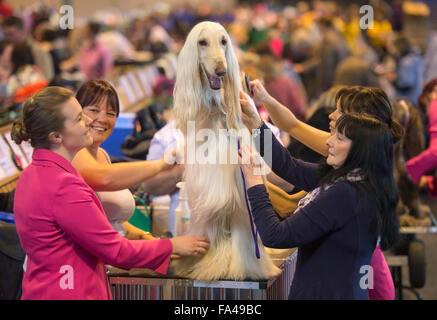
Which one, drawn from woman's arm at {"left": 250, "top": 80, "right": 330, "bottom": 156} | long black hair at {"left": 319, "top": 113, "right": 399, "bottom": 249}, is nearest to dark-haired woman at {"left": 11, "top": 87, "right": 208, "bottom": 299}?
long black hair at {"left": 319, "top": 113, "right": 399, "bottom": 249}

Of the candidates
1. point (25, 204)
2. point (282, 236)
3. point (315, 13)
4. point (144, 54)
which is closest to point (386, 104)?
point (282, 236)

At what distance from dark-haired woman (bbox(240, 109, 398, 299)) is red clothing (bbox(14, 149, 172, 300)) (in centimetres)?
55

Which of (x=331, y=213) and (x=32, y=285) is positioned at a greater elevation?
(x=331, y=213)

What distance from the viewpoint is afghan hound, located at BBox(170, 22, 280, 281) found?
8.86 ft

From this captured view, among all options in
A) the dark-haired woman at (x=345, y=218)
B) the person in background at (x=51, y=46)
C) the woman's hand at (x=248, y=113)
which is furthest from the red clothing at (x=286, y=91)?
the dark-haired woman at (x=345, y=218)

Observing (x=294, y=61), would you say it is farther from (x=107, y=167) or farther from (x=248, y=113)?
(x=107, y=167)

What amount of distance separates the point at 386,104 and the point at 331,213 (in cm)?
66

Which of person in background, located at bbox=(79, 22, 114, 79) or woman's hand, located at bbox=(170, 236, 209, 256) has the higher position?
person in background, located at bbox=(79, 22, 114, 79)

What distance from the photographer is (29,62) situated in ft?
25.8

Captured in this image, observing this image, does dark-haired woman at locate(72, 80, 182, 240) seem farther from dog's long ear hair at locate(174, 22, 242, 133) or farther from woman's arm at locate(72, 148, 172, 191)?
dog's long ear hair at locate(174, 22, 242, 133)

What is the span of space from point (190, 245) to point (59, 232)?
56 centimetres

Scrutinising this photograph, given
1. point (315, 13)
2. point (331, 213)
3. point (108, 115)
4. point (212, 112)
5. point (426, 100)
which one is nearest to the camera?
point (331, 213)

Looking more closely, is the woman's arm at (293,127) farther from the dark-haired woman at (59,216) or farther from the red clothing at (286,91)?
the red clothing at (286,91)
